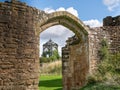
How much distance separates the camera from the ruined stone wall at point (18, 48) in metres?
8.78

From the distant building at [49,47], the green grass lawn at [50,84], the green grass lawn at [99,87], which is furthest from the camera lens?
the distant building at [49,47]

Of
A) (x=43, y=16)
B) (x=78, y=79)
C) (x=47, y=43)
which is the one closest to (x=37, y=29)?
(x=43, y=16)

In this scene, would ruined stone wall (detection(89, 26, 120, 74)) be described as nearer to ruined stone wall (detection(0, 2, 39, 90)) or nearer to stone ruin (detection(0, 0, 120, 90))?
stone ruin (detection(0, 0, 120, 90))

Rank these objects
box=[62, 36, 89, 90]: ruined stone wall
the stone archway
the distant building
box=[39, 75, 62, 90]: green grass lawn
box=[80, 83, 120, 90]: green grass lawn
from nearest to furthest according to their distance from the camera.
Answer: box=[80, 83, 120, 90]: green grass lawn, the stone archway, box=[62, 36, 89, 90]: ruined stone wall, box=[39, 75, 62, 90]: green grass lawn, the distant building

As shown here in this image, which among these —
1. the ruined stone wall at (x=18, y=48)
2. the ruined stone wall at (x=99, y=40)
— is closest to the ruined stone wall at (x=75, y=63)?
the ruined stone wall at (x=99, y=40)

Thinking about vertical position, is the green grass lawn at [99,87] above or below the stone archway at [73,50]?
below

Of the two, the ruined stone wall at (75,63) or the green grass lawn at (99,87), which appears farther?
the ruined stone wall at (75,63)

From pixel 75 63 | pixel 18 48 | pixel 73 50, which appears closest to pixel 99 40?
pixel 73 50

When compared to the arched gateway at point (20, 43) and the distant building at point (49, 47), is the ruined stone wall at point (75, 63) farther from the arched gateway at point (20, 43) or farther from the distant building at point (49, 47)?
the distant building at point (49, 47)

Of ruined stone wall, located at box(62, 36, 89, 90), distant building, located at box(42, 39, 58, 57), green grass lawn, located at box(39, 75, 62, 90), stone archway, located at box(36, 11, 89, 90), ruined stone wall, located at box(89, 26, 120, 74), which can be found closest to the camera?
stone archway, located at box(36, 11, 89, 90)

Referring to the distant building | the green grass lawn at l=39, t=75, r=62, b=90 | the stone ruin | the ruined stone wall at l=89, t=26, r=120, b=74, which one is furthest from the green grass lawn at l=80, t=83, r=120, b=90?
the distant building

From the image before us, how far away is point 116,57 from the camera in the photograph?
12570mm

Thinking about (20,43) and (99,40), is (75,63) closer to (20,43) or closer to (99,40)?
(99,40)

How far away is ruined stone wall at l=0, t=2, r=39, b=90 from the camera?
28.8 feet
